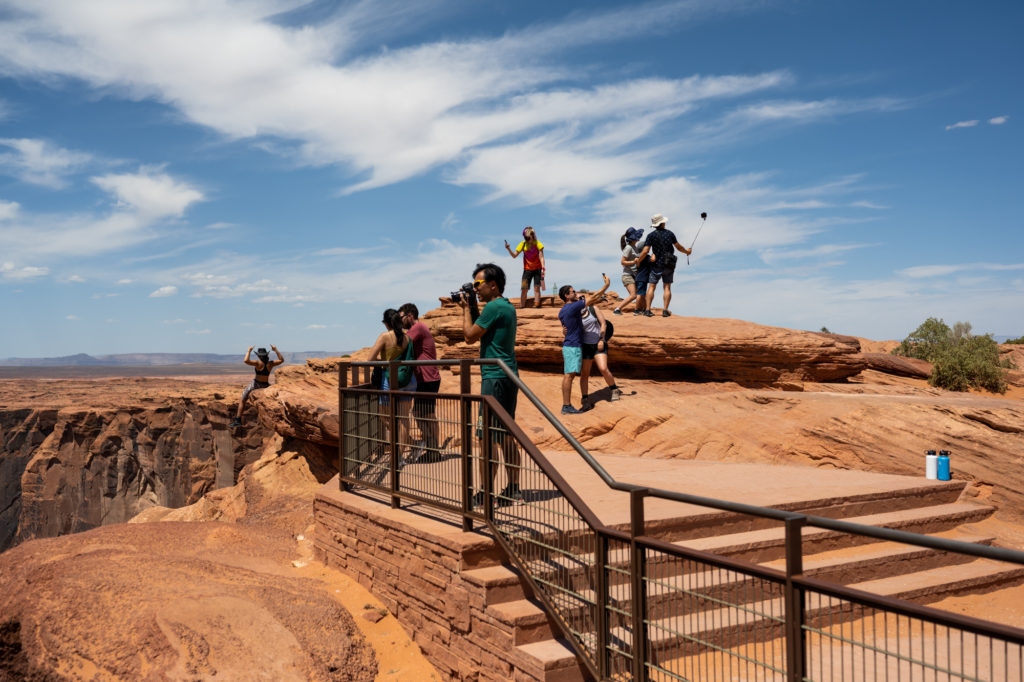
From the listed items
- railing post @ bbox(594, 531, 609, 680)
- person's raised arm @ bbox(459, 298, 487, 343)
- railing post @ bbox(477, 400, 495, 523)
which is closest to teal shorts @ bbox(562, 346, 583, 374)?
person's raised arm @ bbox(459, 298, 487, 343)

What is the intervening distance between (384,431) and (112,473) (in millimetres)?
40533

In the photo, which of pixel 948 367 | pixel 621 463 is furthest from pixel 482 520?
pixel 948 367

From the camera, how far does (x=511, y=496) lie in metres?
5.54

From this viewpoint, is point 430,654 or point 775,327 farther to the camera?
point 775,327

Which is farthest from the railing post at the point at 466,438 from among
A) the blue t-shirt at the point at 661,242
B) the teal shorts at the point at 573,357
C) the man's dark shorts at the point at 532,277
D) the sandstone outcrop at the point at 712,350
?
the man's dark shorts at the point at 532,277

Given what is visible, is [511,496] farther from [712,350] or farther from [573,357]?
[712,350]

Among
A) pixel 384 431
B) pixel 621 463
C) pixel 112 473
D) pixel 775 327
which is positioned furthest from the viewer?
pixel 112 473

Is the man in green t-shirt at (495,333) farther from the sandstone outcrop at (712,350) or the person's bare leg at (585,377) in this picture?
the sandstone outcrop at (712,350)

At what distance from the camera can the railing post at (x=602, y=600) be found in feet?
14.0

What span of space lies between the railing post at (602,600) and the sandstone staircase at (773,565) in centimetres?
16

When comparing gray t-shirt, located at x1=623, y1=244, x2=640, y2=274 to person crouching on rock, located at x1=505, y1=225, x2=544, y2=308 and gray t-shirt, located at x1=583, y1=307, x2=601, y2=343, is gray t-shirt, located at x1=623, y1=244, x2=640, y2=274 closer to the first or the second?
person crouching on rock, located at x1=505, y1=225, x2=544, y2=308

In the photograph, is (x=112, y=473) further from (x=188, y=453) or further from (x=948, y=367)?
(x=948, y=367)

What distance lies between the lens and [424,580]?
6066mm

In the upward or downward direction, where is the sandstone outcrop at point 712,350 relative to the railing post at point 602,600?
upward
